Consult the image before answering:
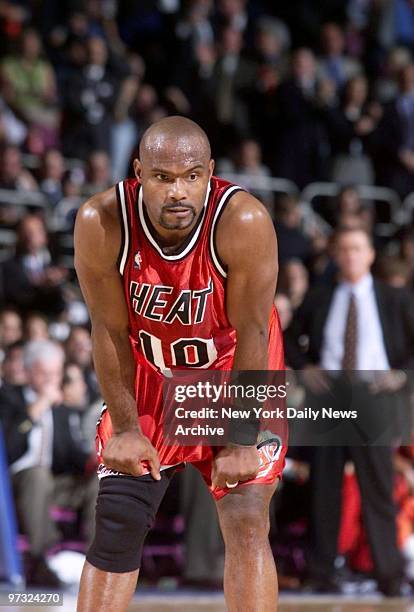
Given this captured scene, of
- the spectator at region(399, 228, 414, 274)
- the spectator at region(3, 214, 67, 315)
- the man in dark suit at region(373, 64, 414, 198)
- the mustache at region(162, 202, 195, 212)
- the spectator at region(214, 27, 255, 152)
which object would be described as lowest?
the mustache at region(162, 202, 195, 212)

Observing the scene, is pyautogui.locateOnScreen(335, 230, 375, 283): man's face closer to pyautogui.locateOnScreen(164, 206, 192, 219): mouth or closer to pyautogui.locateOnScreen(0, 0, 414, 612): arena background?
pyautogui.locateOnScreen(0, 0, 414, 612): arena background

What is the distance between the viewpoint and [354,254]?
263 inches

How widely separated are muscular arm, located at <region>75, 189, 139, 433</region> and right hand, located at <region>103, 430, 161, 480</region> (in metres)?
0.04

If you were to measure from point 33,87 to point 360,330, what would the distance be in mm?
5519

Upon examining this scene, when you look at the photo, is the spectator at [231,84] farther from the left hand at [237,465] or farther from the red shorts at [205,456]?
the left hand at [237,465]

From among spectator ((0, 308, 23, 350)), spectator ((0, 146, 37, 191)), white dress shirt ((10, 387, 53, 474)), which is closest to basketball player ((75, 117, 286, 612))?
white dress shirt ((10, 387, 53, 474))

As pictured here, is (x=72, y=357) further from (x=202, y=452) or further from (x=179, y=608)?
(x=202, y=452)

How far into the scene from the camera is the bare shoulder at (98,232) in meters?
3.69

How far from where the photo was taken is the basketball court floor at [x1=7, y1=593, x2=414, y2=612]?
19.5 feet

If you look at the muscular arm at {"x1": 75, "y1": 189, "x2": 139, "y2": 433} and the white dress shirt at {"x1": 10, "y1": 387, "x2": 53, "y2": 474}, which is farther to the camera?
the white dress shirt at {"x1": 10, "y1": 387, "x2": 53, "y2": 474}

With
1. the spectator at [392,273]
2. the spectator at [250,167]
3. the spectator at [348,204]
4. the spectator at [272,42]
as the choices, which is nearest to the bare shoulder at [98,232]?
the spectator at [392,273]

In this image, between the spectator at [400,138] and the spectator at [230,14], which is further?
the spectator at [230,14]

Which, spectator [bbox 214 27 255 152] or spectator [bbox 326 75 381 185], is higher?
spectator [bbox 214 27 255 152]

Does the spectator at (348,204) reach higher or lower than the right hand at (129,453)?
higher
